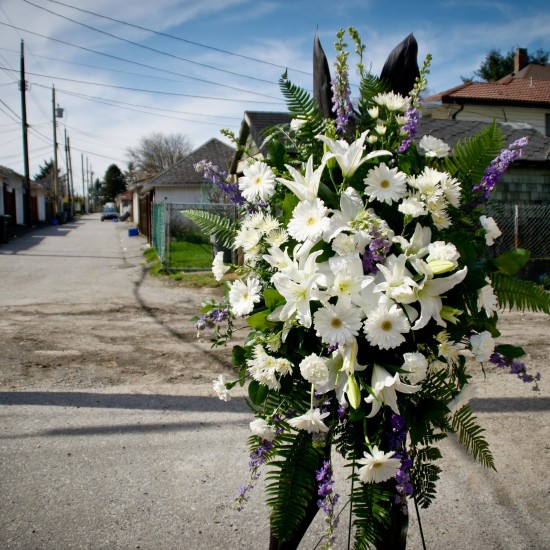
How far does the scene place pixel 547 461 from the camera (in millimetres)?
3971

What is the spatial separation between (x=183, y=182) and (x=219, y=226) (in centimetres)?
3030

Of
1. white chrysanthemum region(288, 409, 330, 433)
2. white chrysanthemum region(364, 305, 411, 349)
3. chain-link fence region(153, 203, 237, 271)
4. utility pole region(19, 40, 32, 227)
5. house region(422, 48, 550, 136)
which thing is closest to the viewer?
white chrysanthemum region(364, 305, 411, 349)

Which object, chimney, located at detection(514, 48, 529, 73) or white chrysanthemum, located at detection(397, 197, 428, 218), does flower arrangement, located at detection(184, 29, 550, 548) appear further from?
chimney, located at detection(514, 48, 529, 73)

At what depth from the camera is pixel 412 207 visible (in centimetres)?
161

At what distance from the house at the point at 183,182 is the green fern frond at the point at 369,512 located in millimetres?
30010

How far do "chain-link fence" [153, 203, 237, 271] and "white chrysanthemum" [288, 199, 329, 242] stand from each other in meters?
6.44

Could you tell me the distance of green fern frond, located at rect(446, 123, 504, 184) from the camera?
1.84 m

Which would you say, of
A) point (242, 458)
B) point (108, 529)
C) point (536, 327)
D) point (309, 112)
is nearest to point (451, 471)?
point (242, 458)

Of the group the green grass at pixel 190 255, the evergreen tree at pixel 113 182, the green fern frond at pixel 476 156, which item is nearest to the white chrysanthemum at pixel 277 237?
the green fern frond at pixel 476 156

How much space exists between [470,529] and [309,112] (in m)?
2.53

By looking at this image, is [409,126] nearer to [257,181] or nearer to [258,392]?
[257,181]

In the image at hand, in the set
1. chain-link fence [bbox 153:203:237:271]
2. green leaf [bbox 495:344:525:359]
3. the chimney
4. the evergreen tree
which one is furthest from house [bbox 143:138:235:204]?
the evergreen tree

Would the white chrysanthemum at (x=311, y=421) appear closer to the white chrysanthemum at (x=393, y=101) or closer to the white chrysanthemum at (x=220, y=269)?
the white chrysanthemum at (x=220, y=269)

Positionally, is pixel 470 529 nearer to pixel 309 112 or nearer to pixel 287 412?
pixel 287 412
